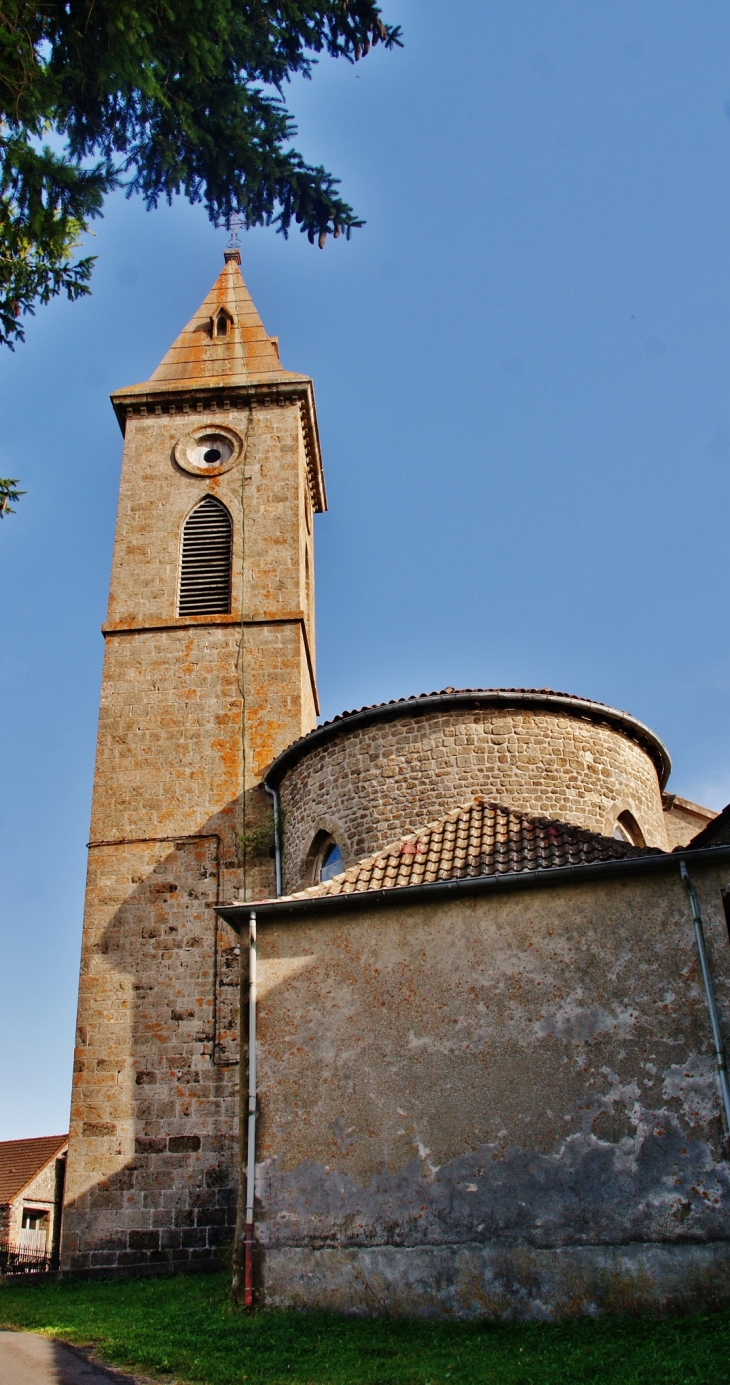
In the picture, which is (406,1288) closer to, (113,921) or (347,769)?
(347,769)

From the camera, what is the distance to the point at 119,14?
8062 mm

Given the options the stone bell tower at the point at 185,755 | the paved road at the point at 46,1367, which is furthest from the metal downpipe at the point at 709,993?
the stone bell tower at the point at 185,755

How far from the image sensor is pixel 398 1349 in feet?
25.9

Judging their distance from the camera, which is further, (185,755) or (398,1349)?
(185,755)

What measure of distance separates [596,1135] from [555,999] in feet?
3.71

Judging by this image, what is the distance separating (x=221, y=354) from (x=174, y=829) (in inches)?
387

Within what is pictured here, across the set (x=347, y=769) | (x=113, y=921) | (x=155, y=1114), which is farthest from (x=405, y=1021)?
(x=113, y=921)

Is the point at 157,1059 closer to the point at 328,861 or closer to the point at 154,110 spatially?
the point at 328,861

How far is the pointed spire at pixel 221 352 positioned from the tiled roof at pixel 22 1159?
56.3 feet

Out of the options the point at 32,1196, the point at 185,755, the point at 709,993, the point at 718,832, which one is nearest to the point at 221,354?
the point at 185,755

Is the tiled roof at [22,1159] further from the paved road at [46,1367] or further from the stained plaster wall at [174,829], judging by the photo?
the paved road at [46,1367]

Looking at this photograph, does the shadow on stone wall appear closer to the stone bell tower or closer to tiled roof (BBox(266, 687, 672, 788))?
the stone bell tower

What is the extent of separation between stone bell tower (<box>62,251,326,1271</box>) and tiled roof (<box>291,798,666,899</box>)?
4.41m

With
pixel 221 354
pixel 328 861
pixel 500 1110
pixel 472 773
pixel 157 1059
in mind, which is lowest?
pixel 500 1110
